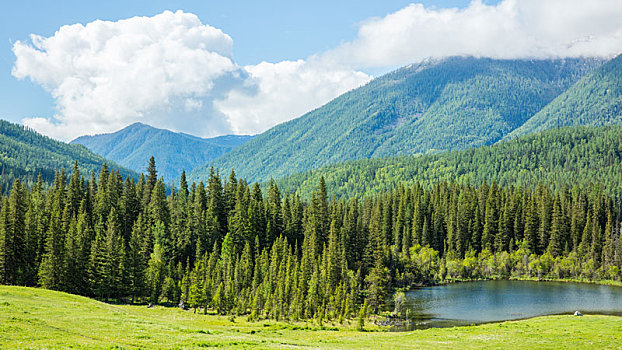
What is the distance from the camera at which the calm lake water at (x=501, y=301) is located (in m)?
87.4

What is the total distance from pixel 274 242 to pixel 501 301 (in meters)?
52.1

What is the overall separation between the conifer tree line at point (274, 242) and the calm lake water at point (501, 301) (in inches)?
400

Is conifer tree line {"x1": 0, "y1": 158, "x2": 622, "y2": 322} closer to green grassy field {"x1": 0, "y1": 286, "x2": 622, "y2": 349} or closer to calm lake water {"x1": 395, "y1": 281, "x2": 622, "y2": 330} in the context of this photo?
calm lake water {"x1": 395, "y1": 281, "x2": 622, "y2": 330}

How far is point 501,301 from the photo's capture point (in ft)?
346

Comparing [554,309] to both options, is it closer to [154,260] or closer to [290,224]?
[290,224]

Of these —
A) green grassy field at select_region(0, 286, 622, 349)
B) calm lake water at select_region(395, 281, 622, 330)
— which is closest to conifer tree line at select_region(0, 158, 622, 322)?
calm lake water at select_region(395, 281, 622, 330)

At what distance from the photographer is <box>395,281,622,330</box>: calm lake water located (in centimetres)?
8738

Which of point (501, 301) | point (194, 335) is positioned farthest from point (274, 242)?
point (194, 335)

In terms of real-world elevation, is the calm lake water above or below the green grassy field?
Answer: below

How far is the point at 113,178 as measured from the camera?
128 metres

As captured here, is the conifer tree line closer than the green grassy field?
No

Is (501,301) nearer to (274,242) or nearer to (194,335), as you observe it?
(274,242)

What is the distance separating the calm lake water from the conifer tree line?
10.2 m

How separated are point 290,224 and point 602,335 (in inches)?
3544
